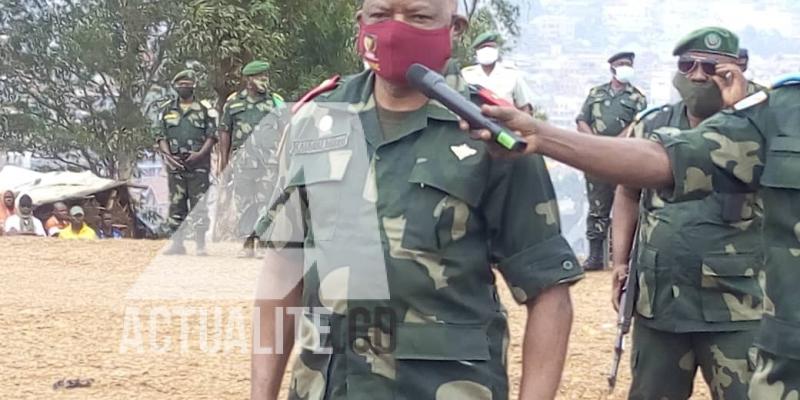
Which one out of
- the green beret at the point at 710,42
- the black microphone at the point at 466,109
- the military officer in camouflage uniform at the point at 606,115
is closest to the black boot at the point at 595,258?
the military officer in camouflage uniform at the point at 606,115

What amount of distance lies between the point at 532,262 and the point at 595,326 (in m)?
5.94

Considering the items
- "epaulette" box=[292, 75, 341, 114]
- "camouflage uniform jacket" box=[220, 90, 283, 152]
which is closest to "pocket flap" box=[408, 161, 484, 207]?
"epaulette" box=[292, 75, 341, 114]

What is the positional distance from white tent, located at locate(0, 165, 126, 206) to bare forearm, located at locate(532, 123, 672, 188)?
14.7 meters

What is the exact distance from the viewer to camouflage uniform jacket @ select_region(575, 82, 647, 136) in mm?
10508

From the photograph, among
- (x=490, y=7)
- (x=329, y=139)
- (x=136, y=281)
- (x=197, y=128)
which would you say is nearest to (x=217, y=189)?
(x=197, y=128)

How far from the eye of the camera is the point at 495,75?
10.2 meters

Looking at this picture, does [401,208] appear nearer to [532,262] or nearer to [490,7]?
[532,262]

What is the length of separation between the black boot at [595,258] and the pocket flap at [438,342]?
8.61 meters

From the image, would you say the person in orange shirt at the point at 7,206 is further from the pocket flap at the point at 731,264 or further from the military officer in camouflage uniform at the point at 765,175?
the military officer in camouflage uniform at the point at 765,175

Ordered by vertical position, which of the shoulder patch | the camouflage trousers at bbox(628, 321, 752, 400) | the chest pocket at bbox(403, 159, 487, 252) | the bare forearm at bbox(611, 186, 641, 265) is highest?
the shoulder patch

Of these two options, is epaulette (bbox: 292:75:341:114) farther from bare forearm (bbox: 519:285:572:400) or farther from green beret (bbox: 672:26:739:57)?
green beret (bbox: 672:26:739:57)

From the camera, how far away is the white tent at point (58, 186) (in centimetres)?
1667

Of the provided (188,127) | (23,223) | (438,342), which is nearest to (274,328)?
(438,342)

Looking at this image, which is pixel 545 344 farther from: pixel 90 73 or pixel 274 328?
pixel 90 73
